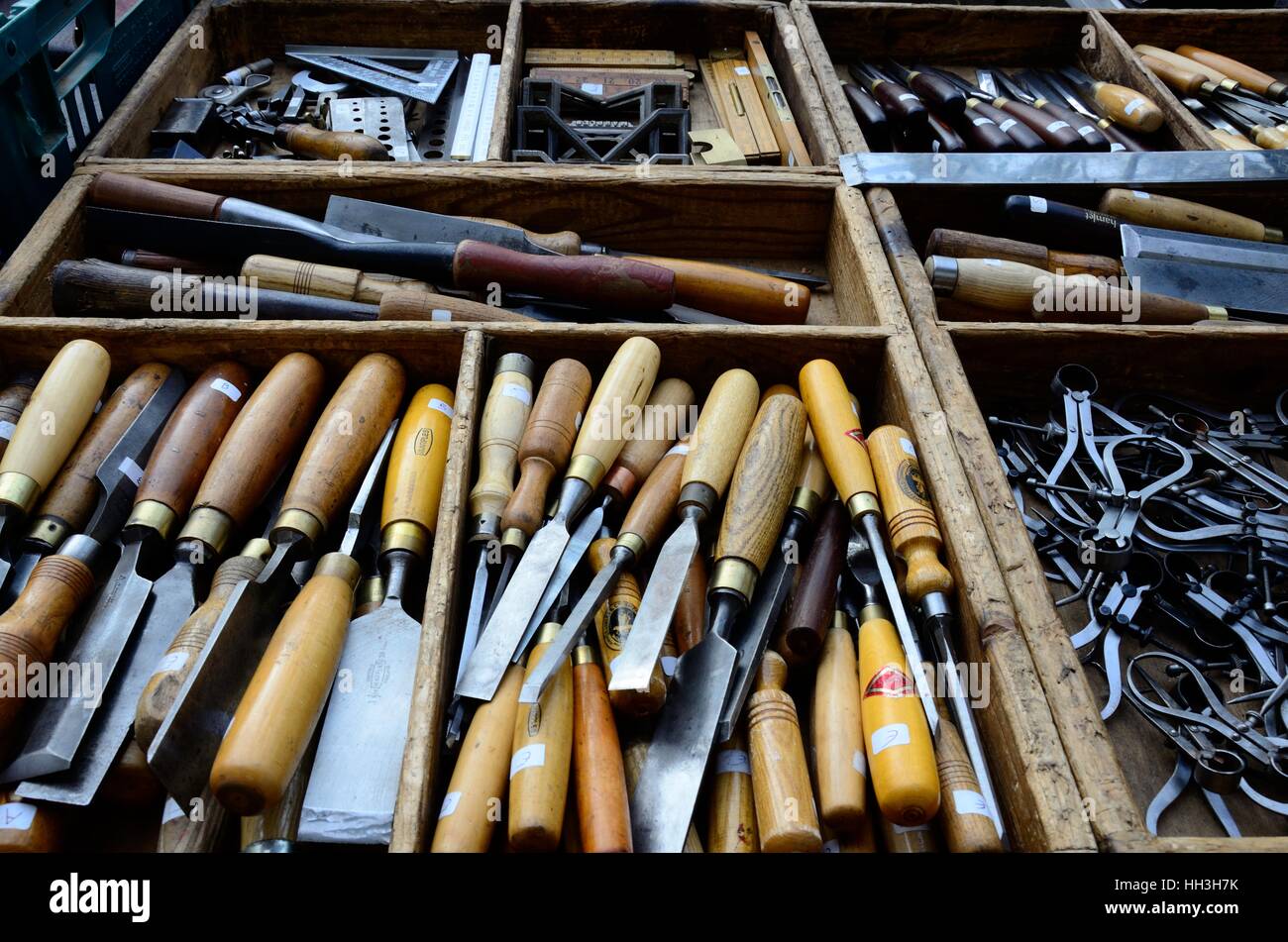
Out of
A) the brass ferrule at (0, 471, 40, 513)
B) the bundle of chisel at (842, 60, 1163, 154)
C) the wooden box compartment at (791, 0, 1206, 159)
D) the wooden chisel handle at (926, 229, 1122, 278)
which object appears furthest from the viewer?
the wooden box compartment at (791, 0, 1206, 159)

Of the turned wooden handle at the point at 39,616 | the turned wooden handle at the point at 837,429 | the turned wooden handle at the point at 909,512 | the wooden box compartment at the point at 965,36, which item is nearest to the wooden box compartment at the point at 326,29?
the wooden box compartment at the point at 965,36

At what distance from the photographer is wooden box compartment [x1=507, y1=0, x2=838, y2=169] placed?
10.4ft

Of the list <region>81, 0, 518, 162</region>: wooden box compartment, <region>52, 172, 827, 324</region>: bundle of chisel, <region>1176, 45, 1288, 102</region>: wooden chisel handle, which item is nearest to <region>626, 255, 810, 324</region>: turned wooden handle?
<region>52, 172, 827, 324</region>: bundle of chisel

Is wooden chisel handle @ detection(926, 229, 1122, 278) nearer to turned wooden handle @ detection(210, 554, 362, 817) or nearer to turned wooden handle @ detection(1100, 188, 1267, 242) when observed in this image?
turned wooden handle @ detection(1100, 188, 1267, 242)

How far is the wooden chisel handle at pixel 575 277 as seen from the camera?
1.99 meters

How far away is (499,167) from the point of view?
91.7 inches

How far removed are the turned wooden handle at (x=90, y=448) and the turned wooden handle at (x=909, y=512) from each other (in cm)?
139

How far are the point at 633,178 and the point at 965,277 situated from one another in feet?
2.85

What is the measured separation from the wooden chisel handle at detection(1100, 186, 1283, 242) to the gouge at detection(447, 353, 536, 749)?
1.67 meters

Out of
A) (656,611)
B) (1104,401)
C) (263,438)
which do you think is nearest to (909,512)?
(656,611)

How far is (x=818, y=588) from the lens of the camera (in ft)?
4.80

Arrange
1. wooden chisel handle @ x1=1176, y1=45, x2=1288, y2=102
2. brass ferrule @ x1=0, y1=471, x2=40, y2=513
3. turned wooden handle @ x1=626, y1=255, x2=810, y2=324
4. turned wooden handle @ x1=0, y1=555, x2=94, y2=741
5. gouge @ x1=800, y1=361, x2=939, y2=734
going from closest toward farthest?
1. turned wooden handle @ x1=0, y1=555, x2=94, y2=741
2. gouge @ x1=800, y1=361, x2=939, y2=734
3. brass ferrule @ x1=0, y1=471, x2=40, y2=513
4. turned wooden handle @ x1=626, y1=255, x2=810, y2=324
5. wooden chisel handle @ x1=1176, y1=45, x2=1288, y2=102

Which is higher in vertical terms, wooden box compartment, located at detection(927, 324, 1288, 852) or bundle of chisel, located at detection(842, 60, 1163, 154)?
bundle of chisel, located at detection(842, 60, 1163, 154)

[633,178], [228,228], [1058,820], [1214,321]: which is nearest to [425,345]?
[228,228]
